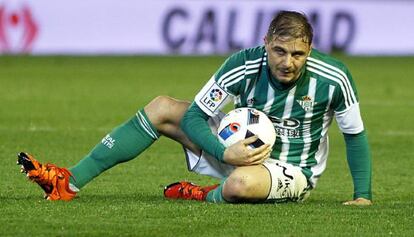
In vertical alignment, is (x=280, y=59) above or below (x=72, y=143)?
above

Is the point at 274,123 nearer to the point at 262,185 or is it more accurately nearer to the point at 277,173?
the point at 277,173

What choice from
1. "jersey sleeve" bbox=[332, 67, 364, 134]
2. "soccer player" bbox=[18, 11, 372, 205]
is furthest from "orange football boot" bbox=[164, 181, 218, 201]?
"jersey sleeve" bbox=[332, 67, 364, 134]

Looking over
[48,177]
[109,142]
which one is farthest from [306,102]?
[48,177]

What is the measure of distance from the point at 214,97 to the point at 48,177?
1002 mm

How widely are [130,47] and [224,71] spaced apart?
1705 centimetres

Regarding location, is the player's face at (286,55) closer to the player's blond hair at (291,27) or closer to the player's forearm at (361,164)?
the player's blond hair at (291,27)

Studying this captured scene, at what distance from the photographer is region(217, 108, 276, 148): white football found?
6.88 m

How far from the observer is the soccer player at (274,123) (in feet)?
22.4

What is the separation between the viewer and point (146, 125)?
7.18 m

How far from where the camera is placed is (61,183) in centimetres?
698

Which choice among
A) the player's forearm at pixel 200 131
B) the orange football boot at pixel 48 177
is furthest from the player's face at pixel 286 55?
the orange football boot at pixel 48 177

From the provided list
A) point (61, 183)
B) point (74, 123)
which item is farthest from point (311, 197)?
point (74, 123)

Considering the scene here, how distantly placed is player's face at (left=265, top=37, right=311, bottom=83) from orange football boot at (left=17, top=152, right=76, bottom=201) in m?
1.29

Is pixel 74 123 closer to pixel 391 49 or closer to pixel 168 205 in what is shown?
pixel 168 205
